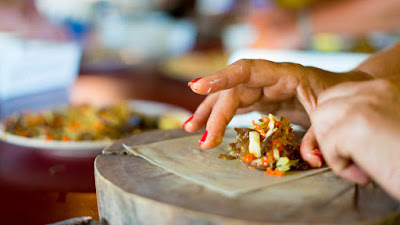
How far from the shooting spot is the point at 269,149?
82 centimetres

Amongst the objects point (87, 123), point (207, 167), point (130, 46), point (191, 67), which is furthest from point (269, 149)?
point (130, 46)

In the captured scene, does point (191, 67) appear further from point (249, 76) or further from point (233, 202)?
point (233, 202)

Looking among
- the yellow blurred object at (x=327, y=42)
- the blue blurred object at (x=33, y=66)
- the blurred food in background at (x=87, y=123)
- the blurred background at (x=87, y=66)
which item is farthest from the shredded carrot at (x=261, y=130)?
the yellow blurred object at (x=327, y=42)

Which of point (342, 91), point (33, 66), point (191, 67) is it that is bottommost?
point (191, 67)

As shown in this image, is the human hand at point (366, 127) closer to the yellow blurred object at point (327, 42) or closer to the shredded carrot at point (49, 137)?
the shredded carrot at point (49, 137)

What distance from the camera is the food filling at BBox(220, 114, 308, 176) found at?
787 millimetres

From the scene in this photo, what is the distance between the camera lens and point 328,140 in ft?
2.23

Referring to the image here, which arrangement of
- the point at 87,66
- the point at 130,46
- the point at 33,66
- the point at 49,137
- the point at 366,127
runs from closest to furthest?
1. the point at 366,127
2. the point at 49,137
3. the point at 33,66
4. the point at 87,66
5. the point at 130,46

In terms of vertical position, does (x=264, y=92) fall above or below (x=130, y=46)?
above

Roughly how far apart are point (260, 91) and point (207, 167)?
0.34 metres

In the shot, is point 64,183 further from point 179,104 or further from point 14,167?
point 179,104

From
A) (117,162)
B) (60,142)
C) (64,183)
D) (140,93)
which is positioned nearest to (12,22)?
(140,93)

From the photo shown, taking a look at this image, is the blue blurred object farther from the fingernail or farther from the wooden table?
the fingernail

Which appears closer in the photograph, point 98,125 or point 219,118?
point 219,118
